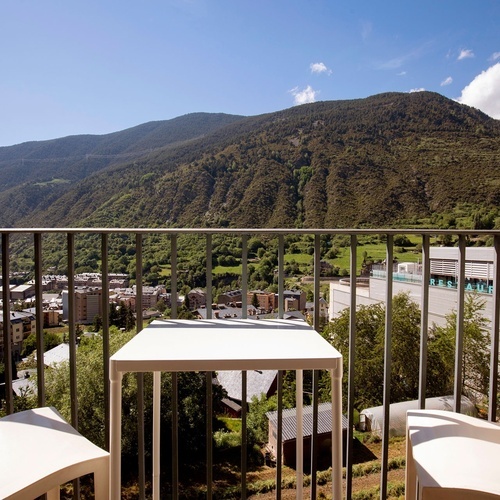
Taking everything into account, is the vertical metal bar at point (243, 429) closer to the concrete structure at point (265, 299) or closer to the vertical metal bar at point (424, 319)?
the concrete structure at point (265, 299)

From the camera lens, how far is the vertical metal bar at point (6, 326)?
1617 mm

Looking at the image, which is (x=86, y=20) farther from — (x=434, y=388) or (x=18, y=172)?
(x=434, y=388)

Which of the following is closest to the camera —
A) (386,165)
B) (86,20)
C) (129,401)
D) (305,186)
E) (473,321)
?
(129,401)

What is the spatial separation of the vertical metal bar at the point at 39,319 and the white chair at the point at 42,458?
1.72 ft

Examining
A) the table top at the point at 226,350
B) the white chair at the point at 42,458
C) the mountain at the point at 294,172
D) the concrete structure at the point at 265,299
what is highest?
the mountain at the point at 294,172

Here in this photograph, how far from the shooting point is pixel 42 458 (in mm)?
926

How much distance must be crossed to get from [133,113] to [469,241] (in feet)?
114

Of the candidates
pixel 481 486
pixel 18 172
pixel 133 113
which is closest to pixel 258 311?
pixel 481 486

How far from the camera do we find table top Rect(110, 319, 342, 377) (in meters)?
0.90

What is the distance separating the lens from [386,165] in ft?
68.6

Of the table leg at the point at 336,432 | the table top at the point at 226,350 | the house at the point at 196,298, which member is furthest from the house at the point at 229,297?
the table leg at the point at 336,432

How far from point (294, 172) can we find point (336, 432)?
60.6ft

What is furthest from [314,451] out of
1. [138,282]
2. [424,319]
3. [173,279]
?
[138,282]

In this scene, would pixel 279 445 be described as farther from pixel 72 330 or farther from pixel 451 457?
pixel 72 330
